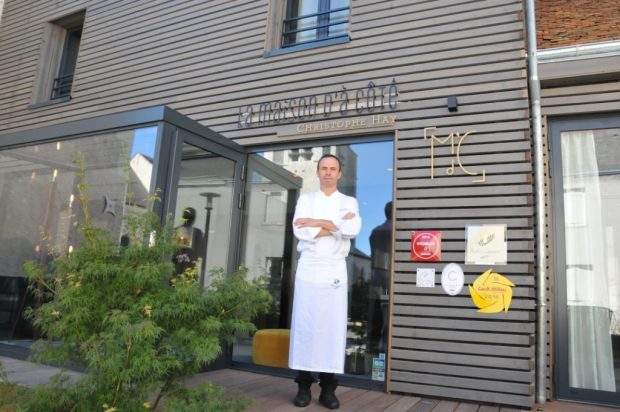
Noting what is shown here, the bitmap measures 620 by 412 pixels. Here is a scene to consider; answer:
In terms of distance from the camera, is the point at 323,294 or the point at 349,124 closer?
the point at 323,294

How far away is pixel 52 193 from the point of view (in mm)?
5035

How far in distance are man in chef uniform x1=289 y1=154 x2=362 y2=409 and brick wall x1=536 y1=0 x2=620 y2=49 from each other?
2.48 meters

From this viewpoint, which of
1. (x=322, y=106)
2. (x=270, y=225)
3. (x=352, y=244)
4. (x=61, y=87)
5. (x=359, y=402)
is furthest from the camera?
(x=61, y=87)

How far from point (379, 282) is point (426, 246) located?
0.58 m

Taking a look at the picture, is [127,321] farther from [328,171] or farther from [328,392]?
[328,171]

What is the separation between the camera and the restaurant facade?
3.64 m

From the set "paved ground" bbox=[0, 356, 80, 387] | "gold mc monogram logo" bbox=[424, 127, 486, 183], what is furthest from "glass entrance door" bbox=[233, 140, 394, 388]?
"paved ground" bbox=[0, 356, 80, 387]

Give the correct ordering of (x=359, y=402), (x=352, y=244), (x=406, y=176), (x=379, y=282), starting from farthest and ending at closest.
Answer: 1. (x=352, y=244)
2. (x=379, y=282)
3. (x=406, y=176)
4. (x=359, y=402)

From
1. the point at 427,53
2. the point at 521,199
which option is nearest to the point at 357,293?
the point at 521,199

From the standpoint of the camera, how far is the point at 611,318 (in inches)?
145

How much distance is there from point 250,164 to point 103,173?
1.42 m

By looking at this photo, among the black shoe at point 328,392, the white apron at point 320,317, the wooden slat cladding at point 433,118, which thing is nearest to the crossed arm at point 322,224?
the white apron at point 320,317

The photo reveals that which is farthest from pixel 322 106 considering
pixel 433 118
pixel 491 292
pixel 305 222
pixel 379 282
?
pixel 491 292

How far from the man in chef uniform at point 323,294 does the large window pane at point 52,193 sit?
1417 mm
